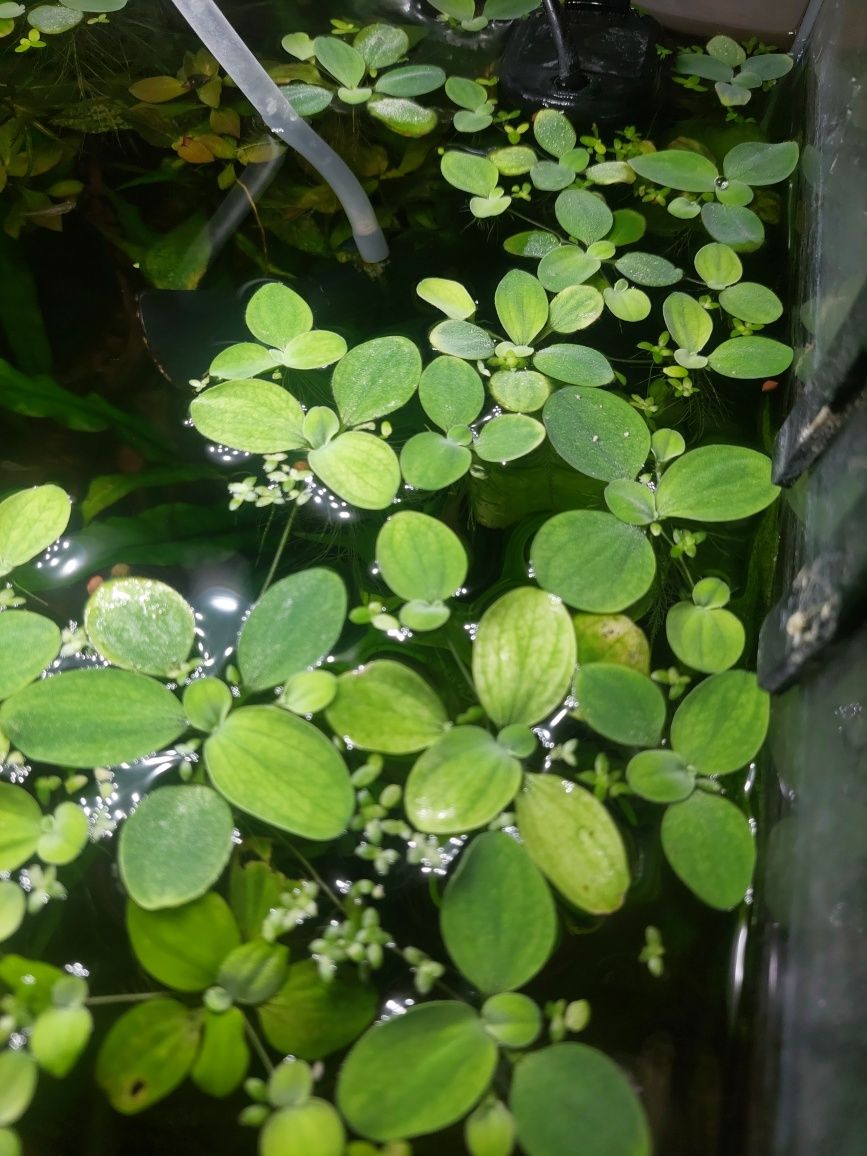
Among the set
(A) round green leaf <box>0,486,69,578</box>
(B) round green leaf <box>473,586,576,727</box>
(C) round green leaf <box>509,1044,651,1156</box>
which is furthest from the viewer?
(A) round green leaf <box>0,486,69,578</box>

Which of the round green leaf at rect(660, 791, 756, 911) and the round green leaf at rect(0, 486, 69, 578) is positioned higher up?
the round green leaf at rect(0, 486, 69, 578)

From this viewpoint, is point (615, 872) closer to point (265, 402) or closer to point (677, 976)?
point (677, 976)

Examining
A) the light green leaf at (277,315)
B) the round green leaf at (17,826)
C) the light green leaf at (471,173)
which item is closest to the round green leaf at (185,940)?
the round green leaf at (17,826)

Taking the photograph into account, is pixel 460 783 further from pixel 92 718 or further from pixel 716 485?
pixel 716 485

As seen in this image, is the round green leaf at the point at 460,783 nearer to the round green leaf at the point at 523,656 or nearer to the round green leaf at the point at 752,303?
the round green leaf at the point at 523,656

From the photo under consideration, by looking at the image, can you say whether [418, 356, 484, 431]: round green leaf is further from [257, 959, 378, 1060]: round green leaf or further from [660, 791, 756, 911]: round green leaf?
[257, 959, 378, 1060]: round green leaf

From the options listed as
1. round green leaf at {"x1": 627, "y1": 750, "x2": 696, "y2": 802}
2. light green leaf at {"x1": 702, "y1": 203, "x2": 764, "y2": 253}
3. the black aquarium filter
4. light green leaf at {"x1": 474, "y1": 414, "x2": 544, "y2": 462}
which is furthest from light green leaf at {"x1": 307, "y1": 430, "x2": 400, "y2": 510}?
the black aquarium filter

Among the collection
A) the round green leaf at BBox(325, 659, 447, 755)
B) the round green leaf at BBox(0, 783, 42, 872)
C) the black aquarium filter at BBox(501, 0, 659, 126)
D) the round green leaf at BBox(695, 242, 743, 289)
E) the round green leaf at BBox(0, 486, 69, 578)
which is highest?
the black aquarium filter at BBox(501, 0, 659, 126)
